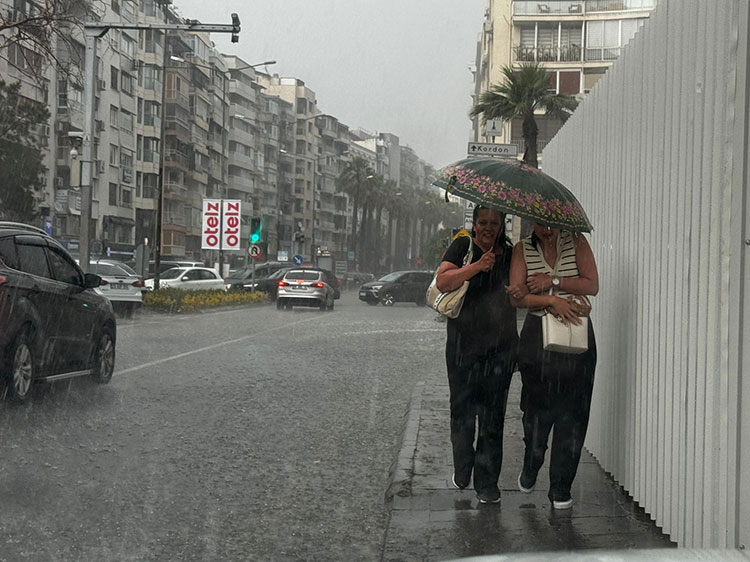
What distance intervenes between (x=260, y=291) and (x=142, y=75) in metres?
38.9

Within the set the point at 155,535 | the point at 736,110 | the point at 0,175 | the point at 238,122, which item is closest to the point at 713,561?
the point at 736,110

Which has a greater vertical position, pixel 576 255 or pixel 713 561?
pixel 576 255

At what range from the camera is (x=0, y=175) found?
40594mm

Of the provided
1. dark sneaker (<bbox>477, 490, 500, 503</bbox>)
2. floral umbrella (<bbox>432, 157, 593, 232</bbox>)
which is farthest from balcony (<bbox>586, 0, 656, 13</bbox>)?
dark sneaker (<bbox>477, 490, 500, 503</bbox>)

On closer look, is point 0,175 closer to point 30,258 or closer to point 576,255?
point 30,258

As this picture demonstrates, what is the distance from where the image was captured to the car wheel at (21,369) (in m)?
9.27

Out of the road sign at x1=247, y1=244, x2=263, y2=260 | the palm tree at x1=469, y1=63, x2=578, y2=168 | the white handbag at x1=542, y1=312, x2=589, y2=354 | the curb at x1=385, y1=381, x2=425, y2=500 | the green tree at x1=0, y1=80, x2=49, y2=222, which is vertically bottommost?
the curb at x1=385, y1=381, x2=425, y2=500

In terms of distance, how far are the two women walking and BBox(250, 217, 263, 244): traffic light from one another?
35.8 metres

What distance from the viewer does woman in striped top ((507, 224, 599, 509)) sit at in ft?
18.0

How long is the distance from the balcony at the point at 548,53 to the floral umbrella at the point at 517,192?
63309mm

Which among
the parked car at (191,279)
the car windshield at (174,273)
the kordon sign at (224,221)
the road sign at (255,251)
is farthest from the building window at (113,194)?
the kordon sign at (224,221)

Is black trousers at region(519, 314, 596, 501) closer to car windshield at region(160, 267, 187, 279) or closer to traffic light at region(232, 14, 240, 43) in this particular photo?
traffic light at region(232, 14, 240, 43)

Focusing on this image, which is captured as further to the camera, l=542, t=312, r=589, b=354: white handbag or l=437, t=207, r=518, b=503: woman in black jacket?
l=437, t=207, r=518, b=503: woman in black jacket

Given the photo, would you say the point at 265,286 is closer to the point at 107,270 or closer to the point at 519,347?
the point at 107,270
